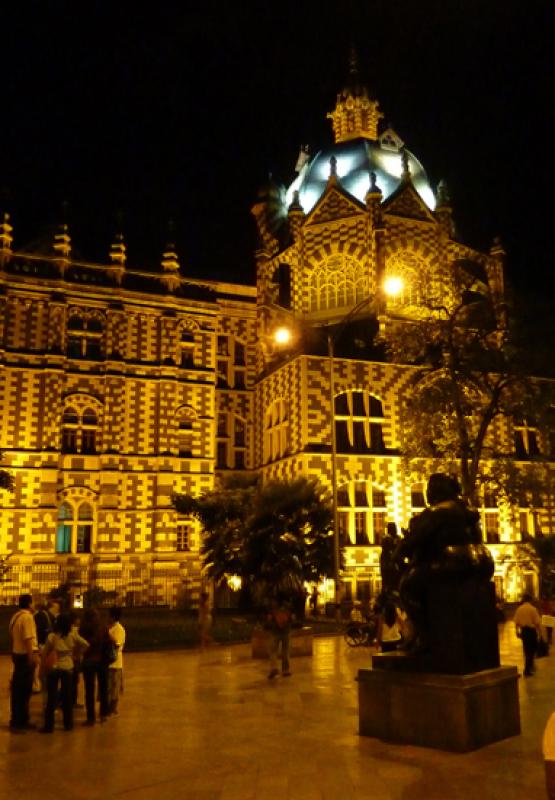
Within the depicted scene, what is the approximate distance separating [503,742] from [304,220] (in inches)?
1530

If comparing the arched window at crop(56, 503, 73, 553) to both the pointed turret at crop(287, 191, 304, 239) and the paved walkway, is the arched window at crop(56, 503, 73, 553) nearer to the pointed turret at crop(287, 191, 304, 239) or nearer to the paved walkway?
the pointed turret at crop(287, 191, 304, 239)

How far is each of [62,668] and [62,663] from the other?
7 centimetres

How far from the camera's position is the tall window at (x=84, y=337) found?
40406mm

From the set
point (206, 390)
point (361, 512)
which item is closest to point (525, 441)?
point (361, 512)

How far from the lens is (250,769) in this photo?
8328mm

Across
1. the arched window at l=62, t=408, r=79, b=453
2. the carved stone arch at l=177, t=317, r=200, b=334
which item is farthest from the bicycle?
the carved stone arch at l=177, t=317, r=200, b=334

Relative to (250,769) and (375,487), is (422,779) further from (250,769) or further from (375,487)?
(375,487)

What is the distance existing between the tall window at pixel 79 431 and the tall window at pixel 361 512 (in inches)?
536

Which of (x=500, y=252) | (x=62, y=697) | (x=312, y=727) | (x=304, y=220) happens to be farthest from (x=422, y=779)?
(x=500, y=252)

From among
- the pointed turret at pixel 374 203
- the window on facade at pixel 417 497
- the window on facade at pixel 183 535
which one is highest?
the pointed turret at pixel 374 203

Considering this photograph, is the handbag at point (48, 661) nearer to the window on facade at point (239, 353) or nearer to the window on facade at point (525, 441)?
the window on facade at point (239, 353)

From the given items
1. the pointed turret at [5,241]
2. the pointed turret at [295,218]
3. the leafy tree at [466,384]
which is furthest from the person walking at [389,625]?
the pointed turret at [295,218]

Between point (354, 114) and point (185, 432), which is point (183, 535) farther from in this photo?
point (354, 114)

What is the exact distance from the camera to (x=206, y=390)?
1677 inches
